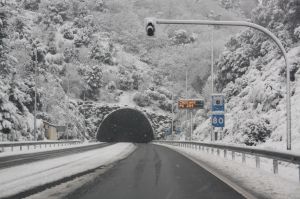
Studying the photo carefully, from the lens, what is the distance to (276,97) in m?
41.4

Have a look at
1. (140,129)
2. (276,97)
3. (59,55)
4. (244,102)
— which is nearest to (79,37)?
(59,55)

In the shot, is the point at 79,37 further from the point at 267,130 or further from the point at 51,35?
the point at 267,130

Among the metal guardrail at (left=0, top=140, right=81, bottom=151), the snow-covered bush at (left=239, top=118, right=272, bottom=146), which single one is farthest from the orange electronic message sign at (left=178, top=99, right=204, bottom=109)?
the snow-covered bush at (left=239, top=118, right=272, bottom=146)

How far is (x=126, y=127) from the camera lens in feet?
353

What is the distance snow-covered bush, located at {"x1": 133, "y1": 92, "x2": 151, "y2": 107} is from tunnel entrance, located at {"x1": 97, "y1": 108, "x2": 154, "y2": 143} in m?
2.32

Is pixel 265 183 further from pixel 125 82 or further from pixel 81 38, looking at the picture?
pixel 81 38

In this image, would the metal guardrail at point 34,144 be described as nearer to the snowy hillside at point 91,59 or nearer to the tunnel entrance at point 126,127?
the snowy hillside at point 91,59

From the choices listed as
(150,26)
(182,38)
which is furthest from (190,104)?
(182,38)

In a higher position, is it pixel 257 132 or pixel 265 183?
pixel 265 183

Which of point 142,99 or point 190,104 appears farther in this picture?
point 142,99

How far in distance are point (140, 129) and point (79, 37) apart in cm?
2444

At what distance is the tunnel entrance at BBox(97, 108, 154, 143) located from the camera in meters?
95.3

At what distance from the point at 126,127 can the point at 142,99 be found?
13.8 metres

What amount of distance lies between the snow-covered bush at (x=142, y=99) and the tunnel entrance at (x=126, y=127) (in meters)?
2.32
